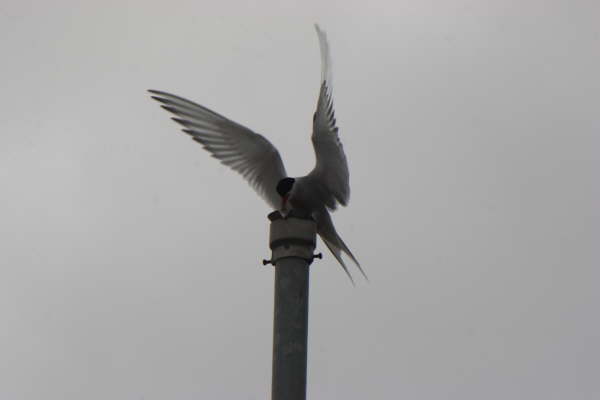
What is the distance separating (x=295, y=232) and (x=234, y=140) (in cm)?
297

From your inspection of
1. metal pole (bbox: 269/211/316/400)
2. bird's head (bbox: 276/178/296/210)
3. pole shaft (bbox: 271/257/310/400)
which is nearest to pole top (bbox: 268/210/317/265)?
metal pole (bbox: 269/211/316/400)

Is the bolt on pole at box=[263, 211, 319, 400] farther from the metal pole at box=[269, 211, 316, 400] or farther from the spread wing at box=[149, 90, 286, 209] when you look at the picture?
the spread wing at box=[149, 90, 286, 209]

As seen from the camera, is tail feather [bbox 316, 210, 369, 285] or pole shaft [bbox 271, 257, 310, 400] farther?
tail feather [bbox 316, 210, 369, 285]

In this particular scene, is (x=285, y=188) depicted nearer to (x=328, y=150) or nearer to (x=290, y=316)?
(x=328, y=150)

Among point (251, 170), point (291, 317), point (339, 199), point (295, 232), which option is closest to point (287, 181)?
point (339, 199)

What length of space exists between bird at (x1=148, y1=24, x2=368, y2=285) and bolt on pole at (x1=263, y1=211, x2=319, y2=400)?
197cm

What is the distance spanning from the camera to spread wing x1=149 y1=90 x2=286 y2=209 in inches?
282

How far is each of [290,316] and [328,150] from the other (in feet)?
10.9

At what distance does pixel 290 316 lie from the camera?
4273 mm

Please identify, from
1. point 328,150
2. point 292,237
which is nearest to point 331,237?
point 328,150

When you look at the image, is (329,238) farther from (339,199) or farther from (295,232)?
(295,232)

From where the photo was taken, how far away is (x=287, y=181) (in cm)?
645

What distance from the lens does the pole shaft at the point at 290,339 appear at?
4.15m

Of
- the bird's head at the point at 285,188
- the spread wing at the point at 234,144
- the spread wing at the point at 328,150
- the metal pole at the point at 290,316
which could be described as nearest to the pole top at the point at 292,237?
the metal pole at the point at 290,316
